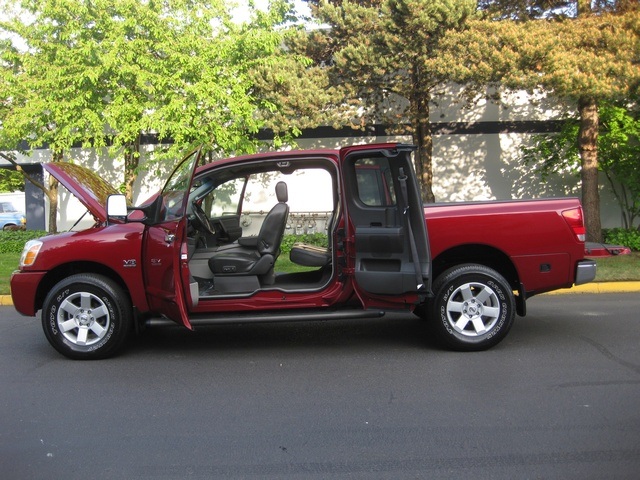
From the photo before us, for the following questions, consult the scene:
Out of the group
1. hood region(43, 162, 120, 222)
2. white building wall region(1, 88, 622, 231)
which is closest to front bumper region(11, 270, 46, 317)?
hood region(43, 162, 120, 222)

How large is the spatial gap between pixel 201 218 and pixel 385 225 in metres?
2.08

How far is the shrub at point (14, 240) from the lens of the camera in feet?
53.2

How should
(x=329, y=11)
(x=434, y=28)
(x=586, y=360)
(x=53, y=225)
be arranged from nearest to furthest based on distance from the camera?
1. (x=586, y=360)
2. (x=434, y=28)
3. (x=329, y=11)
4. (x=53, y=225)

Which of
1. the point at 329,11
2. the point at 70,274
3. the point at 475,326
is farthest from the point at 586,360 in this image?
the point at 329,11

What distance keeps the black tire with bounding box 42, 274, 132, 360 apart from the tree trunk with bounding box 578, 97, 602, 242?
1039 cm

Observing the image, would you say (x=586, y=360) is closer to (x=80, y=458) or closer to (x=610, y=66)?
(x=80, y=458)

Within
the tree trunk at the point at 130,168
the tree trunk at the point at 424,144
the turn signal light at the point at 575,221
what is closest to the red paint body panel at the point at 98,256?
the turn signal light at the point at 575,221

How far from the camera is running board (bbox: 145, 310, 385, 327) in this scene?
594cm

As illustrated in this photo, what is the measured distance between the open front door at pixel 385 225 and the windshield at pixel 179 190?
4.65 ft

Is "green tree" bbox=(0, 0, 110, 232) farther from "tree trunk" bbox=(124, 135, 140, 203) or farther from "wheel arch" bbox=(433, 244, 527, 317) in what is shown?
"wheel arch" bbox=(433, 244, 527, 317)

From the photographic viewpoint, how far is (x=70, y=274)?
246 inches

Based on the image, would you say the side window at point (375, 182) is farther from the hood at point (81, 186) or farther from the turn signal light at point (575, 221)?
the hood at point (81, 186)

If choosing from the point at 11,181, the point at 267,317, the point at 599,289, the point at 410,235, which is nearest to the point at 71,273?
the point at 267,317

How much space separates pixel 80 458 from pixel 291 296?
2.58 meters
